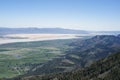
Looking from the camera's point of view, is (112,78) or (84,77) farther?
(84,77)

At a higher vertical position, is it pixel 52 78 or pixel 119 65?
pixel 119 65

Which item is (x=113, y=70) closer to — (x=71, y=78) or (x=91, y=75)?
(x=91, y=75)

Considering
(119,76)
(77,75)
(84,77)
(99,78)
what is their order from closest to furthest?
1. (119,76)
2. (99,78)
3. (84,77)
4. (77,75)

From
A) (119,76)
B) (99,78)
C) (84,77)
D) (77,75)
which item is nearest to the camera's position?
(119,76)

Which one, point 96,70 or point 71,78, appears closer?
point 71,78

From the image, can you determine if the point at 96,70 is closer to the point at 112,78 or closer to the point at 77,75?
the point at 77,75

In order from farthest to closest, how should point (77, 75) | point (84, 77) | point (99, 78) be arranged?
point (77, 75), point (84, 77), point (99, 78)

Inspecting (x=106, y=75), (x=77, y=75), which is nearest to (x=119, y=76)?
(x=106, y=75)

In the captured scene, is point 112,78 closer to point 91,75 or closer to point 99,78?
point 99,78

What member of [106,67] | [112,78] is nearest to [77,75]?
[106,67]
